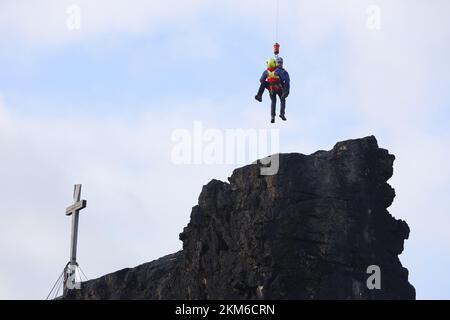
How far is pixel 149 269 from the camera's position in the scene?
233 ft

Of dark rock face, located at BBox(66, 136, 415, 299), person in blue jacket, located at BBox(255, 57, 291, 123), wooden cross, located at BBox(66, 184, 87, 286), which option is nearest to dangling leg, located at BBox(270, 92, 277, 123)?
person in blue jacket, located at BBox(255, 57, 291, 123)

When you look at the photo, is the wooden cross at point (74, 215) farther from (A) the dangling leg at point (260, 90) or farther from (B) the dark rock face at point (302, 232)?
(A) the dangling leg at point (260, 90)

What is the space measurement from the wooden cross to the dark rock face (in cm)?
1045

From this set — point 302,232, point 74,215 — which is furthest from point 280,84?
point 74,215

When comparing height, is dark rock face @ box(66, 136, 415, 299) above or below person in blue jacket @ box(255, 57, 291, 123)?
below

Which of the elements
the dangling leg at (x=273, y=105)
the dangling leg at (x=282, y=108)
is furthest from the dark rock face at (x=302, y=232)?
the dangling leg at (x=273, y=105)

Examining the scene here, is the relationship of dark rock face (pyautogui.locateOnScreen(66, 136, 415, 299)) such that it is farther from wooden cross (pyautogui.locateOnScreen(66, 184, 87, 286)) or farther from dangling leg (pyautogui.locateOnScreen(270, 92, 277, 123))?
wooden cross (pyautogui.locateOnScreen(66, 184, 87, 286))

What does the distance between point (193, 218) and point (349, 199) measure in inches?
266

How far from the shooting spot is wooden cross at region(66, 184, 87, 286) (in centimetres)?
7594

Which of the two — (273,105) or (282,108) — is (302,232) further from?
(273,105)

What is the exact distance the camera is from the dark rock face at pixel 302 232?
207 ft

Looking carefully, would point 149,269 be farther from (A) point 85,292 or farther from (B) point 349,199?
(B) point 349,199

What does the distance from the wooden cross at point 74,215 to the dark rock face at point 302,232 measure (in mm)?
10447
